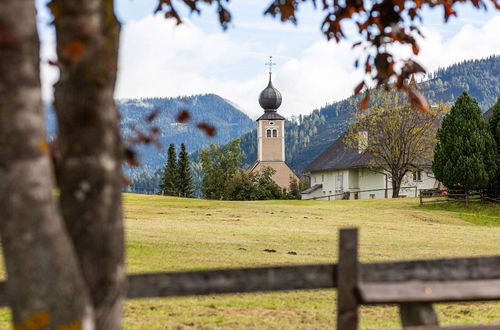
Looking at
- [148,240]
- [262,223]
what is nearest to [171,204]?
[262,223]

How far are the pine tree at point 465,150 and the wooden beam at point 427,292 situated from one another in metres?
39.7

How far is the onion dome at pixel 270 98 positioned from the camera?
130875 millimetres

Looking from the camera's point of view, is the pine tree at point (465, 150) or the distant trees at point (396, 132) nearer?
the pine tree at point (465, 150)

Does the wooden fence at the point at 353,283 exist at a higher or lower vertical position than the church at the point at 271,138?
lower

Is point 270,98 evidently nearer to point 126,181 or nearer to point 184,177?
point 184,177

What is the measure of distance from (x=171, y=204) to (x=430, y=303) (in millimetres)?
39600

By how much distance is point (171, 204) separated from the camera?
4409 centimetres

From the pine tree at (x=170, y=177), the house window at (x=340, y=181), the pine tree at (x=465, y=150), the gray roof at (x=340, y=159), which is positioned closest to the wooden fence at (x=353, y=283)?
the pine tree at (x=465, y=150)

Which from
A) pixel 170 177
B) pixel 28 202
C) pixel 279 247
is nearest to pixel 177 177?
pixel 170 177

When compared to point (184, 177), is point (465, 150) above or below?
above

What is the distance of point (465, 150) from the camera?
44469mm

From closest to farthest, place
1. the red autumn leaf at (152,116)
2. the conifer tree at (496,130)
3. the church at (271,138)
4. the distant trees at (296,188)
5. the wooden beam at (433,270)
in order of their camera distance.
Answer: the red autumn leaf at (152,116) → the wooden beam at (433,270) → the conifer tree at (496,130) → the distant trees at (296,188) → the church at (271,138)

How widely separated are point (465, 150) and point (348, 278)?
136ft

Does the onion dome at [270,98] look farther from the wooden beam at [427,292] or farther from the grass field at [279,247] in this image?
the wooden beam at [427,292]
